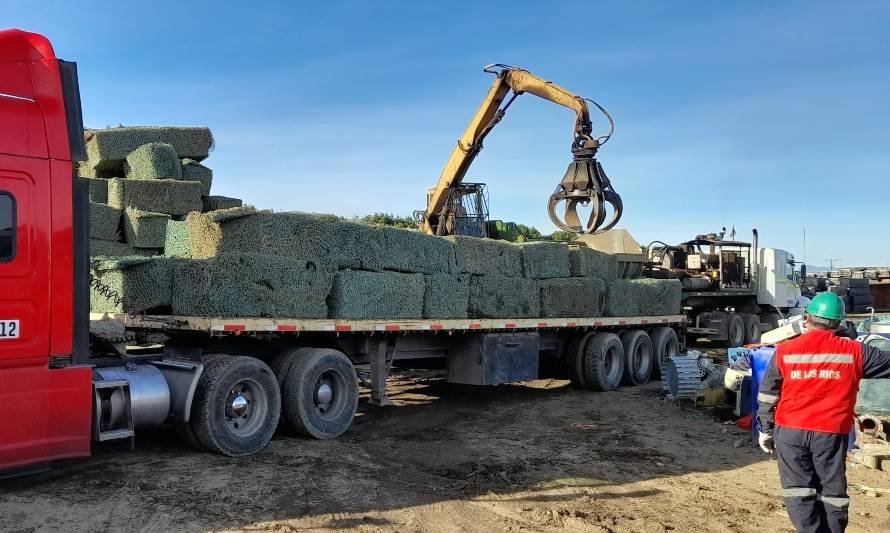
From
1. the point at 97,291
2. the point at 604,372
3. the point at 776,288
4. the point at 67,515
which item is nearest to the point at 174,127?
the point at 97,291

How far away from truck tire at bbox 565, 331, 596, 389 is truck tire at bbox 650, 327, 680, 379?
2240mm

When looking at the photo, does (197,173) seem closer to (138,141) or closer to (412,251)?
(138,141)

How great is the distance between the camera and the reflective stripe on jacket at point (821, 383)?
4.83m

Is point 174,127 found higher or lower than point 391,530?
higher

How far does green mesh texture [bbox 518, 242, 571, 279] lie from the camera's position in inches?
476

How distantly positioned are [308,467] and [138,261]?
104 inches

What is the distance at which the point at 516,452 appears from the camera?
8484 mm

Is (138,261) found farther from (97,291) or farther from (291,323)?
(291,323)

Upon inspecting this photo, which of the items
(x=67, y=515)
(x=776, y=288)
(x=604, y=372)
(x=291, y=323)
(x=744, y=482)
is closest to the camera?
(x=67, y=515)

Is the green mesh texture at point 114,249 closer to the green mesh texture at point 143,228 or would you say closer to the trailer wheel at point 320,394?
the green mesh texture at point 143,228

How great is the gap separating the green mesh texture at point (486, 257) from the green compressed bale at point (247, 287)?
9.37 ft

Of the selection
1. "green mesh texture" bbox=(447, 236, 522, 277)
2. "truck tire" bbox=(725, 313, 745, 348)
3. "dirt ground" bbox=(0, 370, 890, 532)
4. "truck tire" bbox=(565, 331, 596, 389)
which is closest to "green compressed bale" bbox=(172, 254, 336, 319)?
"dirt ground" bbox=(0, 370, 890, 532)

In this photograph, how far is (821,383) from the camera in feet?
16.1

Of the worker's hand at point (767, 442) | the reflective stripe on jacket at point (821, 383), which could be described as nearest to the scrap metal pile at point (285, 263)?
the worker's hand at point (767, 442)
